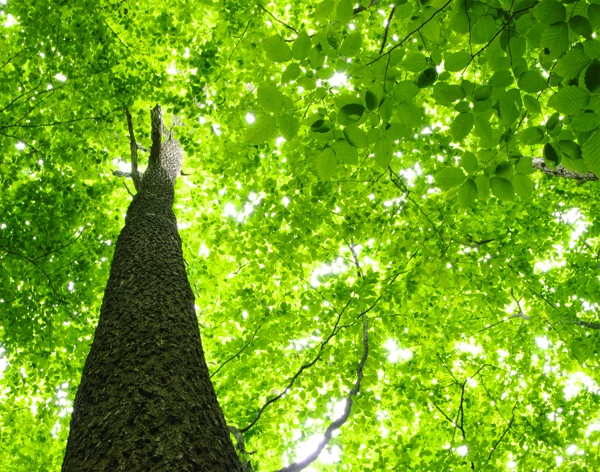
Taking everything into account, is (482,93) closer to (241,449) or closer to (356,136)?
(356,136)

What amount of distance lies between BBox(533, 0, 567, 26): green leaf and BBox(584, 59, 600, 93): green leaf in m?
0.23

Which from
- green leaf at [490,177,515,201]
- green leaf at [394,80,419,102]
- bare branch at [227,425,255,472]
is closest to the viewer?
green leaf at [394,80,419,102]

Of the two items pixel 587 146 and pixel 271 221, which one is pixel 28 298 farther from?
pixel 587 146

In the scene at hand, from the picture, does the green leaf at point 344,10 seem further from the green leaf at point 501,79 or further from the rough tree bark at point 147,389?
the rough tree bark at point 147,389

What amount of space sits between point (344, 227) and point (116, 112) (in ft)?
13.1

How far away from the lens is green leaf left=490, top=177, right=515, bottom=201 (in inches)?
83.4

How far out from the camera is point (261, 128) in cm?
188

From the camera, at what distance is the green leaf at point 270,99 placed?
6.01 feet

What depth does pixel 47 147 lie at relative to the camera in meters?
6.10

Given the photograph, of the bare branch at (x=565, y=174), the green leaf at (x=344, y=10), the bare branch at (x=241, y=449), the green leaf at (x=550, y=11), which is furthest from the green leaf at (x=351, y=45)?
the bare branch at (x=565, y=174)

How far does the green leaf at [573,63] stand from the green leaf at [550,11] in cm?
14

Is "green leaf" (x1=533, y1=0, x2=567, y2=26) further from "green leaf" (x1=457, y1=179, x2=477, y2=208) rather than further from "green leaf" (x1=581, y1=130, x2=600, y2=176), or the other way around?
"green leaf" (x1=457, y1=179, x2=477, y2=208)

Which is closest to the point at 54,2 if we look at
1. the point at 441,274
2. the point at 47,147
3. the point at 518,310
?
the point at 47,147

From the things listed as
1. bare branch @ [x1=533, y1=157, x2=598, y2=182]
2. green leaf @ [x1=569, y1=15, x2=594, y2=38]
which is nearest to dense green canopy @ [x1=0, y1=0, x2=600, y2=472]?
bare branch @ [x1=533, y1=157, x2=598, y2=182]
